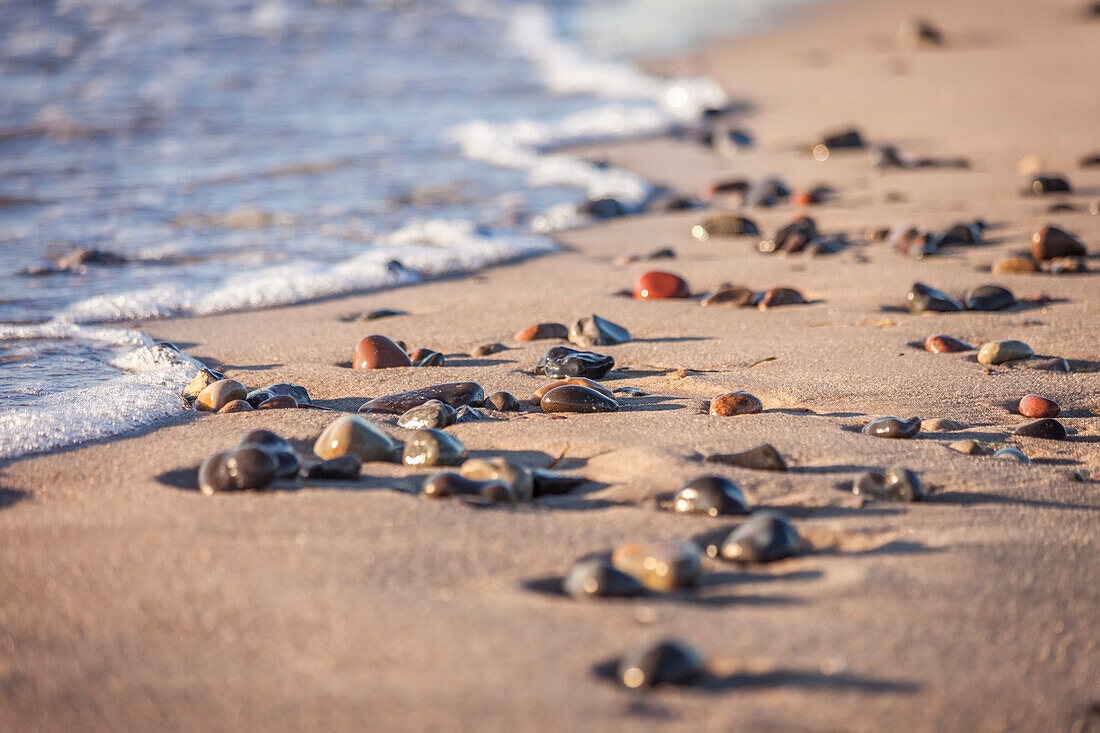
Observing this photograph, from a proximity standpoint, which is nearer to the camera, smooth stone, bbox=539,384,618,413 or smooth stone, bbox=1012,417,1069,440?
A: smooth stone, bbox=1012,417,1069,440

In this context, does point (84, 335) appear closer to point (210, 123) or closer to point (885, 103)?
point (210, 123)

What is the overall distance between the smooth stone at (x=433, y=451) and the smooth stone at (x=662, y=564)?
0.53 metres

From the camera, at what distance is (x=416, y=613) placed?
1.38m

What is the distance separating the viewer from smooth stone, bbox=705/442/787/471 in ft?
6.17

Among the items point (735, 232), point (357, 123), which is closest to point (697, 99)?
point (357, 123)

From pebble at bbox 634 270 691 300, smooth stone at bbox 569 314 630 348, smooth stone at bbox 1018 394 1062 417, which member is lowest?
smooth stone at bbox 1018 394 1062 417

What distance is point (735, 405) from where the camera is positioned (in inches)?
89.0

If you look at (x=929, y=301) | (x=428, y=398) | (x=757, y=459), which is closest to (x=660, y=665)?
(x=757, y=459)

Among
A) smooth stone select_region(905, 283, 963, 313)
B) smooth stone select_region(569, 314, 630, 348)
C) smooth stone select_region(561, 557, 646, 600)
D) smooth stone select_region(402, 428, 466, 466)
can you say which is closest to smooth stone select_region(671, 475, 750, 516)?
smooth stone select_region(561, 557, 646, 600)

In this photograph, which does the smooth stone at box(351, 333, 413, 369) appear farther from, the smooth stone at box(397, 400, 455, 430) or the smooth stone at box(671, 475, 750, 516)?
the smooth stone at box(671, 475, 750, 516)

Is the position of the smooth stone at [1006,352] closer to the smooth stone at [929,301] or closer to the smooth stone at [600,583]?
the smooth stone at [929,301]

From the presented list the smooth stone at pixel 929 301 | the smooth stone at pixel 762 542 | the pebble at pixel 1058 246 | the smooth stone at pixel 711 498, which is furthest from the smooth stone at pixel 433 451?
the pebble at pixel 1058 246

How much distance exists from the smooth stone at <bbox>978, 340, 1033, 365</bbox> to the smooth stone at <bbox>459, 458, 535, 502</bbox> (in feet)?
4.93

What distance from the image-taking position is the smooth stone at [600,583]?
4.64 ft
